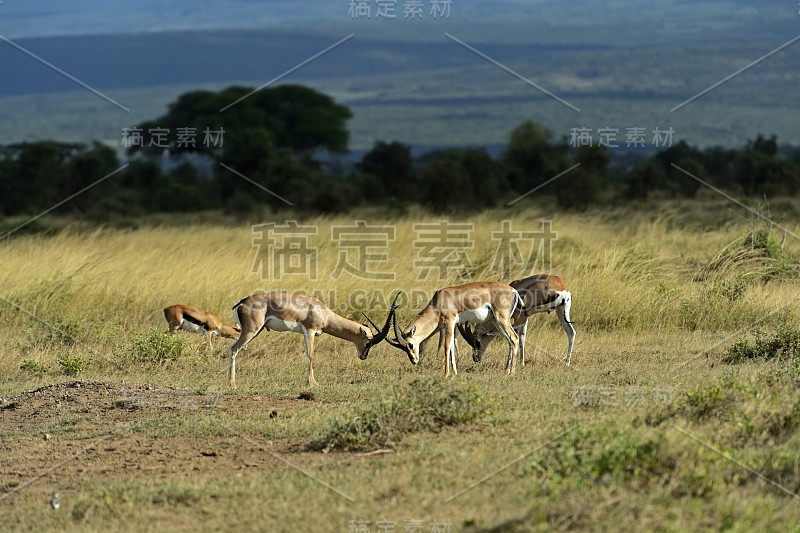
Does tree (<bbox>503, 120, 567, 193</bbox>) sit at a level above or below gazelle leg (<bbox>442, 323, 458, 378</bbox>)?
below

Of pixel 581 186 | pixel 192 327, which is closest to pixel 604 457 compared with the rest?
pixel 192 327

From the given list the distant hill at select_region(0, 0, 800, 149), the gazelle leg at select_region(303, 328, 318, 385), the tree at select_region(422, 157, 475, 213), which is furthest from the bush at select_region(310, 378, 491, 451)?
the distant hill at select_region(0, 0, 800, 149)

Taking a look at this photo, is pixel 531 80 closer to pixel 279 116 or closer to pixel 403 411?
pixel 279 116

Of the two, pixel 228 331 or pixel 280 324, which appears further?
pixel 228 331

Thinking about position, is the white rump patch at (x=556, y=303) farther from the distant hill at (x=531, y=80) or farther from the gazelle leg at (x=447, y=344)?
the distant hill at (x=531, y=80)

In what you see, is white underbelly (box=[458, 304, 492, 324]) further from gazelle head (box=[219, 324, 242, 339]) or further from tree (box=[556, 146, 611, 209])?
tree (box=[556, 146, 611, 209])

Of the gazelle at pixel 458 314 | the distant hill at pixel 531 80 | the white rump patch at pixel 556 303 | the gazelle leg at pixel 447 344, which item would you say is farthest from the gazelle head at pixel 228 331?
the distant hill at pixel 531 80

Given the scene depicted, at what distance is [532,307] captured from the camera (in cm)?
1073

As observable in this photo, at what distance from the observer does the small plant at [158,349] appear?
1112 cm

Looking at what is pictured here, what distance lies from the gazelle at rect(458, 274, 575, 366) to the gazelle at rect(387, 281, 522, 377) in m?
0.38

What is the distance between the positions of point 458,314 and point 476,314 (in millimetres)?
171

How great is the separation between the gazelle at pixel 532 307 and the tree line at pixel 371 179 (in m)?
16.8

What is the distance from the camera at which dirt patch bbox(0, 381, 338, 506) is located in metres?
7.17

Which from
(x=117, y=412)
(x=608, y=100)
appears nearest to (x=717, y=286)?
(x=117, y=412)
